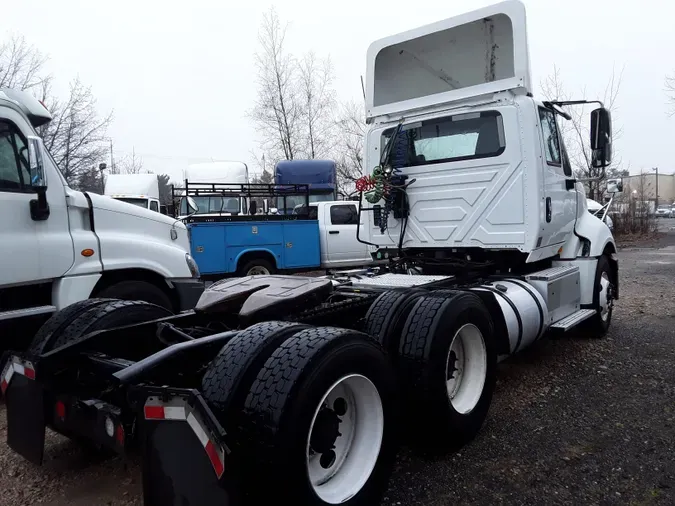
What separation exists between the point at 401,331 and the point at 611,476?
1.48m

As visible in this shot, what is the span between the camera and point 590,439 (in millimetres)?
3656

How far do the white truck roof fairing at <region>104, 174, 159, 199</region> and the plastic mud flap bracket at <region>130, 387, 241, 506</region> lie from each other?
52.6 feet

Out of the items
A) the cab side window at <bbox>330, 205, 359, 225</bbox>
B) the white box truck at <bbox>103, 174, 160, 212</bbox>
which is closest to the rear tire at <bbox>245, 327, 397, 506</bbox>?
the cab side window at <bbox>330, 205, 359, 225</bbox>

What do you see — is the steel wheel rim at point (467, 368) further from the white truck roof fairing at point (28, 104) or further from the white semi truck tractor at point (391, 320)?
the white truck roof fairing at point (28, 104)

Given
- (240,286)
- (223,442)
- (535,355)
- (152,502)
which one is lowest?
(535,355)

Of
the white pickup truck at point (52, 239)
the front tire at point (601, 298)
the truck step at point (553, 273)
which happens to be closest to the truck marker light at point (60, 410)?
the white pickup truck at point (52, 239)

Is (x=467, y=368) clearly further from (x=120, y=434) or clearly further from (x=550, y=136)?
(x=550, y=136)

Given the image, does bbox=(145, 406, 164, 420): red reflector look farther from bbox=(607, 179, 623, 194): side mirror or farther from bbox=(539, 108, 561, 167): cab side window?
bbox=(607, 179, 623, 194): side mirror

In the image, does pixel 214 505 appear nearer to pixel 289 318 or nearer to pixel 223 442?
pixel 223 442

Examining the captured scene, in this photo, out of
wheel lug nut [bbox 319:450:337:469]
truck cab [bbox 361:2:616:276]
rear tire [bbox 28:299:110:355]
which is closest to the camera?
wheel lug nut [bbox 319:450:337:469]

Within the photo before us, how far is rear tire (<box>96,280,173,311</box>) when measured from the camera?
16.3 feet

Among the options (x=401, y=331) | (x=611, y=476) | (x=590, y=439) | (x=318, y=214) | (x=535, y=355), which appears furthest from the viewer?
(x=318, y=214)

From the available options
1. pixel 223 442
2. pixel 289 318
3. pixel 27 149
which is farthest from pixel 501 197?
pixel 27 149

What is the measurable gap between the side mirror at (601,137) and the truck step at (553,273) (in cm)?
118
